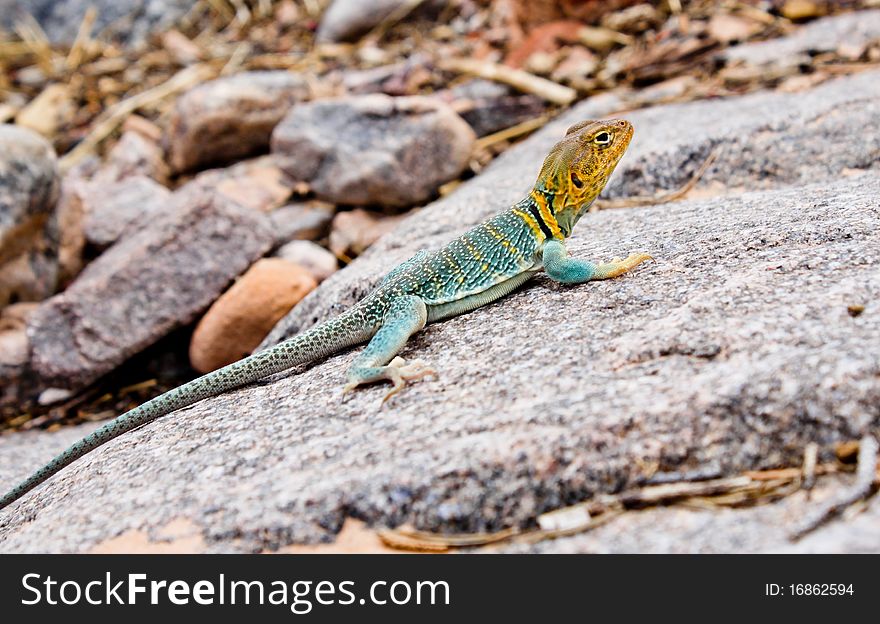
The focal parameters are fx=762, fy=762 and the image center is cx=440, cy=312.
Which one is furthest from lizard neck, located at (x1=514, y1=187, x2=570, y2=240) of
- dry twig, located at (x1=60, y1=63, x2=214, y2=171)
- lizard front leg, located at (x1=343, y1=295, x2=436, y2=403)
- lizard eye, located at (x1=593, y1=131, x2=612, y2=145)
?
dry twig, located at (x1=60, y1=63, x2=214, y2=171)

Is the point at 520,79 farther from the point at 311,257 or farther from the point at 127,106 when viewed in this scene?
the point at 127,106

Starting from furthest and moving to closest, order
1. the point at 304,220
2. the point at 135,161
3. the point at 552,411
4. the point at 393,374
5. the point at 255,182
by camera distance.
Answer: the point at 135,161 < the point at 255,182 < the point at 304,220 < the point at 393,374 < the point at 552,411

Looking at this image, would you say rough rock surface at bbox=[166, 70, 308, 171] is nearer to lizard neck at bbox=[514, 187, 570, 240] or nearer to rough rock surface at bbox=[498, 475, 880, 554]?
lizard neck at bbox=[514, 187, 570, 240]

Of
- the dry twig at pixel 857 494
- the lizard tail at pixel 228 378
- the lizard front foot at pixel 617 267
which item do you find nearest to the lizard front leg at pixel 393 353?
the lizard tail at pixel 228 378

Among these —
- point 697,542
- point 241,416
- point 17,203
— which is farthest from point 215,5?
point 697,542

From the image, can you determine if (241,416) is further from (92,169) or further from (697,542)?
(92,169)

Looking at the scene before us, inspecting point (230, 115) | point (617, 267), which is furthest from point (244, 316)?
point (230, 115)
